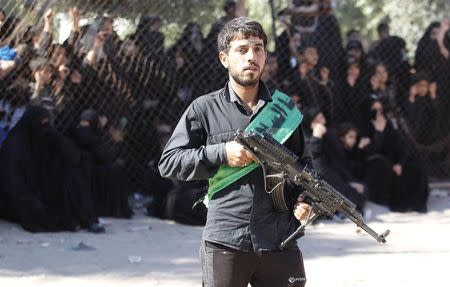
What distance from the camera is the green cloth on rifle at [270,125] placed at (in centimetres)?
342

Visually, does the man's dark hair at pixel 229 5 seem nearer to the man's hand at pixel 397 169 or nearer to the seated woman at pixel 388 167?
the seated woman at pixel 388 167

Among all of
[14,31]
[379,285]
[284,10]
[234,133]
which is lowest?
[379,285]

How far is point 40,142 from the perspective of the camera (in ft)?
26.6

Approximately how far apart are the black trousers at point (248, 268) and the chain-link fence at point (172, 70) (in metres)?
4.87

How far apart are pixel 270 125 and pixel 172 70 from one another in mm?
5790

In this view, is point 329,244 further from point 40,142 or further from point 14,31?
point 14,31

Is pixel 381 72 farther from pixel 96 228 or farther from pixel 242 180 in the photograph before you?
pixel 242 180

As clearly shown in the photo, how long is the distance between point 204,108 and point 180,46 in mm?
5902

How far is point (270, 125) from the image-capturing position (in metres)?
3.45

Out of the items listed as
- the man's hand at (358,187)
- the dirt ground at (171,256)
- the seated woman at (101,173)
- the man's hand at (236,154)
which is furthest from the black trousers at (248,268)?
the man's hand at (358,187)

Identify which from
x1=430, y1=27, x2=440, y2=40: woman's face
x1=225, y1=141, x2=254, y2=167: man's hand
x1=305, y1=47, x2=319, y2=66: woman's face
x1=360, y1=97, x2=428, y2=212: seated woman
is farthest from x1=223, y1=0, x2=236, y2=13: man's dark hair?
x1=225, y1=141, x2=254, y2=167: man's hand

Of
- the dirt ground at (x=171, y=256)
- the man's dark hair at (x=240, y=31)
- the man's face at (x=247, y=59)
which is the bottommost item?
the dirt ground at (x=171, y=256)

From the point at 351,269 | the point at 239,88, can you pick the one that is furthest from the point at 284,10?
the point at 239,88

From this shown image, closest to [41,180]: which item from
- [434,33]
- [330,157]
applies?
[330,157]
